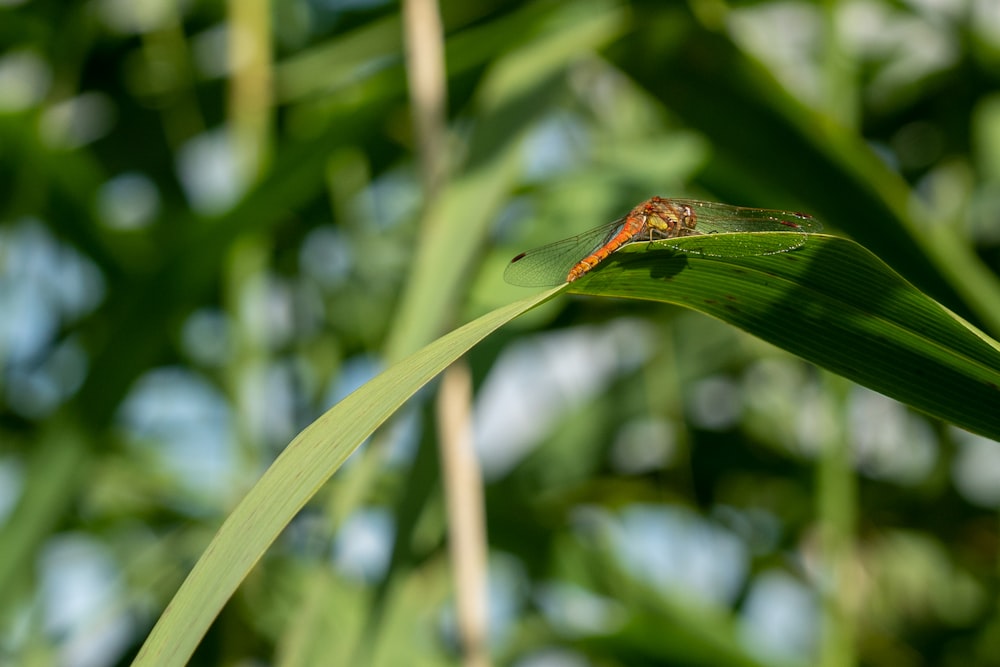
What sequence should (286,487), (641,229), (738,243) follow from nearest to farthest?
1. (286,487)
2. (738,243)
3. (641,229)

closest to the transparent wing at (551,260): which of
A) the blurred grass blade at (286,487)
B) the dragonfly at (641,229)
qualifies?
the dragonfly at (641,229)

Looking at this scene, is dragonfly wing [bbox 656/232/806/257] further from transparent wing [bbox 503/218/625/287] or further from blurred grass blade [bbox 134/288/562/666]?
transparent wing [bbox 503/218/625/287]

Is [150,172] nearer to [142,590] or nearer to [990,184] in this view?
[142,590]

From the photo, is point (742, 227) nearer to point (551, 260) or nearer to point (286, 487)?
point (551, 260)

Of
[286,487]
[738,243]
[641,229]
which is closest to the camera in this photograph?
[286,487]

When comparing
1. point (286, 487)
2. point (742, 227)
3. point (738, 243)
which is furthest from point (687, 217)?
point (286, 487)

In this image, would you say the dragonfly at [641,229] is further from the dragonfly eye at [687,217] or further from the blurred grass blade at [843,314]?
the blurred grass blade at [843,314]

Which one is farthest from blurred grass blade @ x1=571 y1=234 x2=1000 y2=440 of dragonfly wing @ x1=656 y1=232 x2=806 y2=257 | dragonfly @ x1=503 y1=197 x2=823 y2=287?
dragonfly @ x1=503 y1=197 x2=823 y2=287
